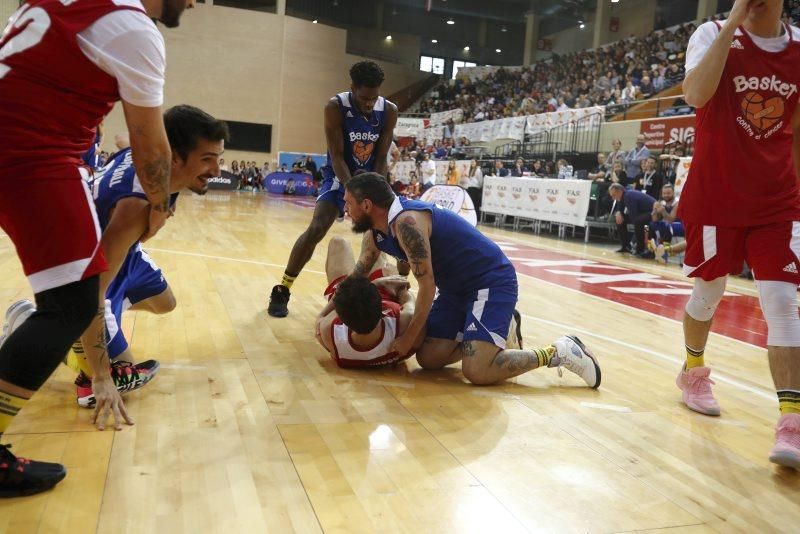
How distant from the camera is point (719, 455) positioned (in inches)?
96.7

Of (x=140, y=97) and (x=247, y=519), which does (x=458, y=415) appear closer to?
(x=247, y=519)

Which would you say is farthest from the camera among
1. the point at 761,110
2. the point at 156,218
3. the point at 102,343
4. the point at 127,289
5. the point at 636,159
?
the point at 636,159

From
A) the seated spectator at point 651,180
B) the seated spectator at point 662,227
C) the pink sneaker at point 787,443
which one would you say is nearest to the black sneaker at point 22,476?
the pink sneaker at point 787,443

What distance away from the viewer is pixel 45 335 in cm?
171

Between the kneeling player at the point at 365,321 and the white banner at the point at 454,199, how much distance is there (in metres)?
7.75

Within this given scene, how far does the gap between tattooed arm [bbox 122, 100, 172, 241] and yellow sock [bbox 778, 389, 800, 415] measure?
2.40 meters

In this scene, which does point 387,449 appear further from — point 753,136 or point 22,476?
point 753,136

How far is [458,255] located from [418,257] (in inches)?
14.2

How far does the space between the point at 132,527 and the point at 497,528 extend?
100cm

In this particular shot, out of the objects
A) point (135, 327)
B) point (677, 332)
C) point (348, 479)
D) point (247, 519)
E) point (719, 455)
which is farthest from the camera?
point (677, 332)

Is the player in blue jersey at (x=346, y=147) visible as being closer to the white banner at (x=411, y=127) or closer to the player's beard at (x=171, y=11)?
the player's beard at (x=171, y=11)

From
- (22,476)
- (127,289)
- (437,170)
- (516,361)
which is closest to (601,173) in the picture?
(437,170)

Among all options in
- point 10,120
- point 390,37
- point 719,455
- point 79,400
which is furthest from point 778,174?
point 390,37

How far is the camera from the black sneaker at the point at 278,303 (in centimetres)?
441
